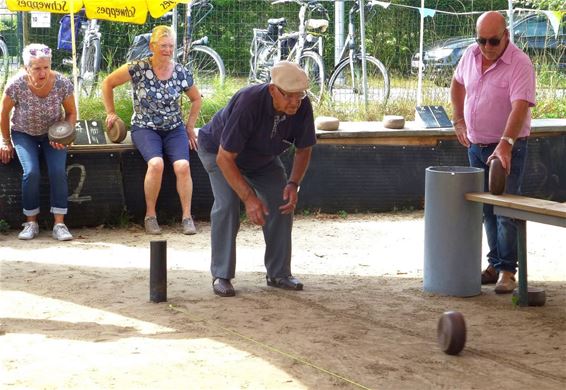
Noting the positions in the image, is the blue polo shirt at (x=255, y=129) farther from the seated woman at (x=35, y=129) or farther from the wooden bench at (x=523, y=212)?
the seated woman at (x=35, y=129)

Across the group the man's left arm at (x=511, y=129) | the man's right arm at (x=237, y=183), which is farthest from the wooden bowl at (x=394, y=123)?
the man's right arm at (x=237, y=183)

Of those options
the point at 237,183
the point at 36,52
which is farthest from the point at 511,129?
the point at 36,52

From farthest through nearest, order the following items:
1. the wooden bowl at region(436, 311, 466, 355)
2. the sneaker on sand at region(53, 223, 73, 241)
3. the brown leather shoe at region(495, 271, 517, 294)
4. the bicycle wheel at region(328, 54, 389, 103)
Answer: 1. the bicycle wheel at region(328, 54, 389, 103)
2. the sneaker on sand at region(53, 223, 73, 241)
3. the brown leather shoe at region(495, 271, 517, 294)
4. the wooden bowl at region(436, 311, 466, 355)

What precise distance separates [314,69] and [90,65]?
261 centimetres

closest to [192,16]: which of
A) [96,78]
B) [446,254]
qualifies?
[96,78]

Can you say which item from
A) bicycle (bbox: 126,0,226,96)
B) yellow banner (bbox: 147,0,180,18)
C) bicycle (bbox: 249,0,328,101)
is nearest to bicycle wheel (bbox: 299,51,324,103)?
bicycle (bbox: 249,0,328,101)

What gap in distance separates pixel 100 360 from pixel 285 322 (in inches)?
49.0

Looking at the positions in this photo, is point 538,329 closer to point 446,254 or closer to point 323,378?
point 446,254

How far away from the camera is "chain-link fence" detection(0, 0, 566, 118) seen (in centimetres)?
1255

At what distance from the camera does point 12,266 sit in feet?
24.8

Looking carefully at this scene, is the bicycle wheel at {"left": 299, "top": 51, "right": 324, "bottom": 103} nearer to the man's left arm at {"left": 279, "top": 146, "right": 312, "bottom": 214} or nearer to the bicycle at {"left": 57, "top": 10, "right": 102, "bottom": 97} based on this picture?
the bicycle at {"left": 57, "top": 10, "right": 102, "bottom": 97}

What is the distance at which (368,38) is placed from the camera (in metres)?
14.2

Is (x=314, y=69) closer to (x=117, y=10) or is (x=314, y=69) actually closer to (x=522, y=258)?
(x=117, y=10)

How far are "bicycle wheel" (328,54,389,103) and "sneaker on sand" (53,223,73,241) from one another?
14.2ft
